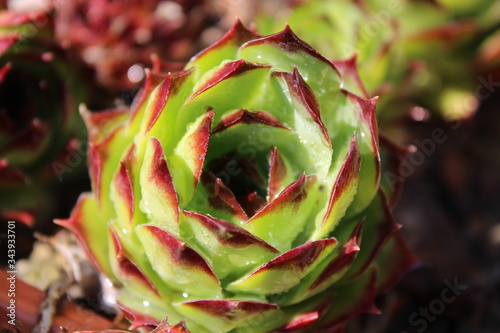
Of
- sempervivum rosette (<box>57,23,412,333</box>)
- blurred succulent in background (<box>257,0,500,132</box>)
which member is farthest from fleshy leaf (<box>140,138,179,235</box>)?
blurred succulent in background (<box>257,0,500,132</box>)

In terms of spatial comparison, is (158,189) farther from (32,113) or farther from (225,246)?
(32,113)

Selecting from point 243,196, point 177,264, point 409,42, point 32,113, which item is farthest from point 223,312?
point 409,42

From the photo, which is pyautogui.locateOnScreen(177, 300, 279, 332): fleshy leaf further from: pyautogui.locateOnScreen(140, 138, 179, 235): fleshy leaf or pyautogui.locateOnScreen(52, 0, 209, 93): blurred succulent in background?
pyautogui.locateOnScreen(52, 0, 209, 93): blurred succulent in background

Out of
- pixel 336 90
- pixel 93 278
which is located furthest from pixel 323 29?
pixel 93 278

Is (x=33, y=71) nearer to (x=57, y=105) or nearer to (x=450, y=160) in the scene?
(x=57, y=105)

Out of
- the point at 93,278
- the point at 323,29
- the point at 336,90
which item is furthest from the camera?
the point at 323,29

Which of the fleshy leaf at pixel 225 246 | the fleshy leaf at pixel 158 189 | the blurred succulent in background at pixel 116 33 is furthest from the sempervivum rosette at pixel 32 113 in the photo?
the fleshy leaf at pixel 225 246

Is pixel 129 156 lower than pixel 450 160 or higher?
higher

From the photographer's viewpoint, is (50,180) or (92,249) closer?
(92,249)
